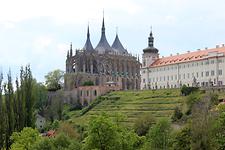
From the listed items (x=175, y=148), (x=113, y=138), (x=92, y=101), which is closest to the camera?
(x=113, y=138)

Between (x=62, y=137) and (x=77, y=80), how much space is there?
63983 mm

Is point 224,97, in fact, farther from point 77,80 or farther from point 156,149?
point 77,80

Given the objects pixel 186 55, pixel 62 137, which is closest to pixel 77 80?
pixel 186 55

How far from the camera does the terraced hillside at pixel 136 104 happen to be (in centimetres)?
7225

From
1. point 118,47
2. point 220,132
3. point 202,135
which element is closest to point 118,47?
point 118,47

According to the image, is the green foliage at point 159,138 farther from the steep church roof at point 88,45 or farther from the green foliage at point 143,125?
the steep church roof at point 88,45

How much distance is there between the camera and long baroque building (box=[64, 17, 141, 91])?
4299 inches

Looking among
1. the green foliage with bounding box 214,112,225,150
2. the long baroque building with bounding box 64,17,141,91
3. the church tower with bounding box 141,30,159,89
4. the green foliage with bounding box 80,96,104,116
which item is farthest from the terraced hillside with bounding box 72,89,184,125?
the green foliage with bounding box 214,112,225,150

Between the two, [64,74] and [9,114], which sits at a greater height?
[64,74]

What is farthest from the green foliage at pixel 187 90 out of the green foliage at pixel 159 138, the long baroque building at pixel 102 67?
the green foliage at pixel 159 138

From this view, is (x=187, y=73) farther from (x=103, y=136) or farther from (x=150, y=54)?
(x=103, y=136)

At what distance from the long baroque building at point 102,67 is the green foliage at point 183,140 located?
6295cm

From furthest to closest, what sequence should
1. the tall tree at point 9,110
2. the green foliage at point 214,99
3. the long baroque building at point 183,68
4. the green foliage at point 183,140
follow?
the long baroque building at point 183,68 < the green foliage at point 214,99 < the tall tree at point 9,110 < the green foliage at point 183,140

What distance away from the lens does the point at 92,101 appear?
318 feet
